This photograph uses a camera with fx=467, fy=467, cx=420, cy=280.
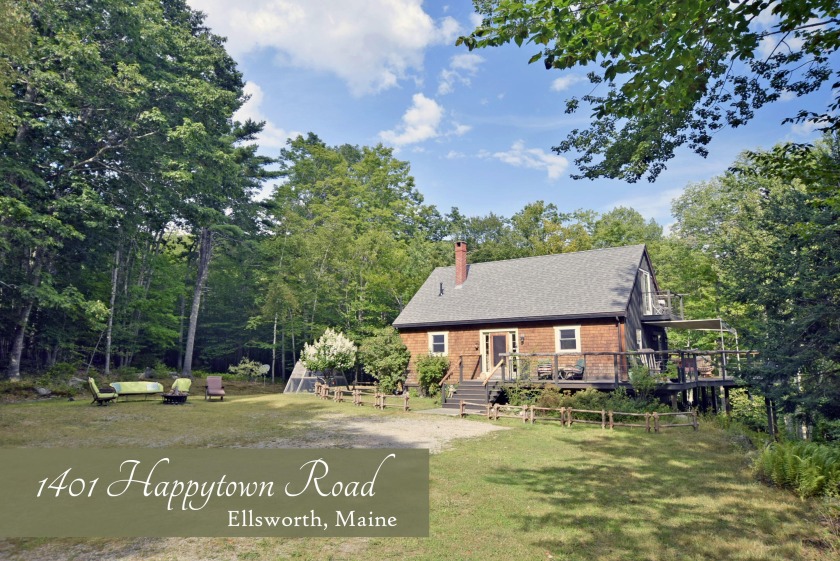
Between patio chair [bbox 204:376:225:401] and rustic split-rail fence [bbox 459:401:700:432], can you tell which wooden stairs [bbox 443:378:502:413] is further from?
patio chair [bbox 204:376:225:401]

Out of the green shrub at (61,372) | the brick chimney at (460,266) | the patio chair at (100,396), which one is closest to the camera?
the patio chair at (100,396)

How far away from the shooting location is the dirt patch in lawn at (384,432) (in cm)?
1255

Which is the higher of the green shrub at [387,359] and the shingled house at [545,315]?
A: the shingled house at [545,315]

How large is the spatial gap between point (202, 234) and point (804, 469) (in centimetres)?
3734

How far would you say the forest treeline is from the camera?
12852 mm

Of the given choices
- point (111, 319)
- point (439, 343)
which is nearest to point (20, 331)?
point (111, 319)

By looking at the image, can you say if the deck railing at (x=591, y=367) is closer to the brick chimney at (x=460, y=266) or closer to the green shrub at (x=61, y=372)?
the brick chimney at (x=460, y=266)

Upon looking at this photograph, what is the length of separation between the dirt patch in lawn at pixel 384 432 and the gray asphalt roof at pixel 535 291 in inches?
337

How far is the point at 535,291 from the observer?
2545 cm

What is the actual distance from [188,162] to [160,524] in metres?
24.8

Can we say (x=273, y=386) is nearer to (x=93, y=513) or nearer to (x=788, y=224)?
(x=93, y=513)

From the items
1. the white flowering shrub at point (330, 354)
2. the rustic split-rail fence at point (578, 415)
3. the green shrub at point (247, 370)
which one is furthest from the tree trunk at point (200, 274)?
the rustic split-rail fence at point (578, 415)

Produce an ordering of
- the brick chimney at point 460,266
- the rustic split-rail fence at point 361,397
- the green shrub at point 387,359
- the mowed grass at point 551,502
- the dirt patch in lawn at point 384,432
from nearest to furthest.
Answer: the mowed grass at point 551,502, the dirt patch in lawn at point 384,432, the rustic split-rail fence at point 361,397, the green shrub at point 387,359, the brick chimney at point 460,266

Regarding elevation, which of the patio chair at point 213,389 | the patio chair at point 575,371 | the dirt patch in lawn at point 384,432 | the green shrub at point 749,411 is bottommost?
the green shrub at point 749,411
